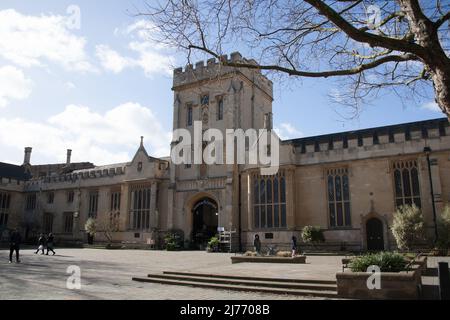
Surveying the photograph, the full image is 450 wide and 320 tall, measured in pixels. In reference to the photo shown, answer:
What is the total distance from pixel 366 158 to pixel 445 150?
4.73 metres

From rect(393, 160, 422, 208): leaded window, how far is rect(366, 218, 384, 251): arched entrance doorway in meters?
1.85

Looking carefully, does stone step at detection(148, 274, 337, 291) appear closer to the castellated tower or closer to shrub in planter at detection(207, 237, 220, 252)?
shrub in planter at detection(207, 237, 220, 252)

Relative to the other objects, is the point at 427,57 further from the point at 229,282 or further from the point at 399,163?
the point at 399,163

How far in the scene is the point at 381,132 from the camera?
27.6 m

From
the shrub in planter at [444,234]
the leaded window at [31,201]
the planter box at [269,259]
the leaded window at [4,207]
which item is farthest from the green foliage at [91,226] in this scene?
the shrub in planter at [444,234]

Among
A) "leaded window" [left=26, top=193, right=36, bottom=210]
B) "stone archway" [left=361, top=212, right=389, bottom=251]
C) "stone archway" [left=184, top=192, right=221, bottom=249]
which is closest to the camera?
"stone archway" [left=361, top=212, right=389, bottom=251]

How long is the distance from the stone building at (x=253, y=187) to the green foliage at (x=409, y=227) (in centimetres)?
186

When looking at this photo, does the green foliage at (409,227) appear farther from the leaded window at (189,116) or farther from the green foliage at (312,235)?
the leaded window at (189,116)

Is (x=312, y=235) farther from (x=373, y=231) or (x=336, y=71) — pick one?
(x=336, y=71)

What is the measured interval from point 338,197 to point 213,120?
1313 centimetres

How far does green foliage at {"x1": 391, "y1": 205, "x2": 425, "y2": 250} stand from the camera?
2150 cm

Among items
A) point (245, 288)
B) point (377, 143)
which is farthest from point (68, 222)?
point (245, 288)

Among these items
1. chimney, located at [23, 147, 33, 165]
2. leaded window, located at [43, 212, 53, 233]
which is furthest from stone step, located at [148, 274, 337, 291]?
chimney, located at [23, 147, 33, 165]
